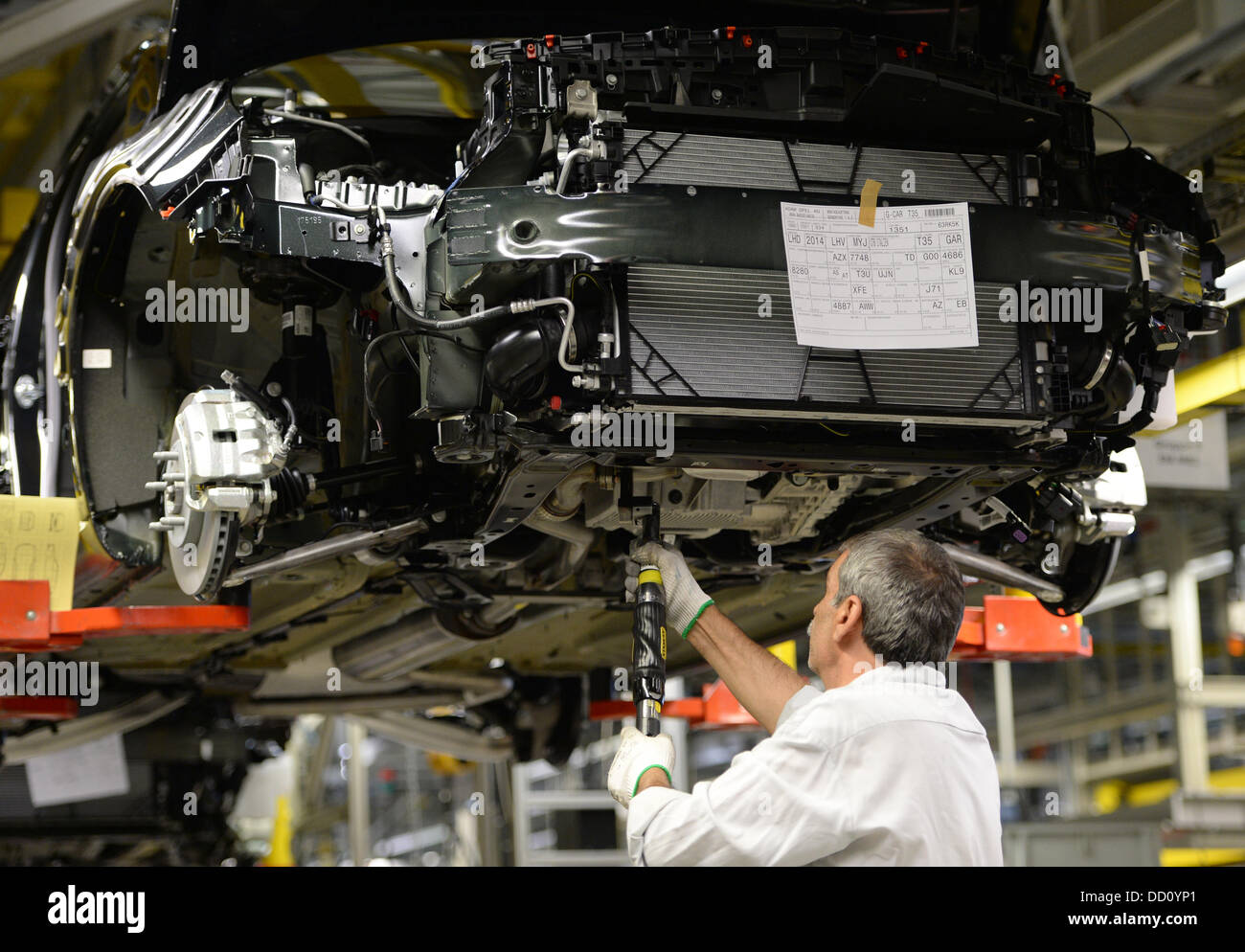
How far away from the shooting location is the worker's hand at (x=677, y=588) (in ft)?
10.7

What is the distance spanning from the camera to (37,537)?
157 inches

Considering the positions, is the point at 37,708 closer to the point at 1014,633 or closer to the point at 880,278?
the point at 1014,633

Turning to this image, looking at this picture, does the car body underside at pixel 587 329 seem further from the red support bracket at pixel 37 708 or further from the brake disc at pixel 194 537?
the red support bracket at pixel 37 708

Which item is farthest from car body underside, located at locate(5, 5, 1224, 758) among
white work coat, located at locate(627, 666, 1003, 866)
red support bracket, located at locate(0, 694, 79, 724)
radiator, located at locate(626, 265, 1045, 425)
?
red support bracket, located at locate(0, 694, 79, 724)

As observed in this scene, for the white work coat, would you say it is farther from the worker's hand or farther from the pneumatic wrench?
the worker's hand

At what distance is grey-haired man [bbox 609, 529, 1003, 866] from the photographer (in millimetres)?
2428

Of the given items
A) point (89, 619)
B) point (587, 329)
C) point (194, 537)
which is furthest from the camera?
point (89, 619)

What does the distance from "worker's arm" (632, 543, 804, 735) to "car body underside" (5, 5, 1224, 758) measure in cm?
22

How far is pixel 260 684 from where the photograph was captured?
6301 mm

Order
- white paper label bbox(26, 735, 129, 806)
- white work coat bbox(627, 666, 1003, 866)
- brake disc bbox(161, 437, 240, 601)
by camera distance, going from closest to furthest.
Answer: white work coat bbox(627, 666, 1003, 866), brake disc bbox(161, 437, 240, 601), white paper label bbox(26, 735, 129, 806)

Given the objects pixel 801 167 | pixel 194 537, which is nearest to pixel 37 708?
pixel 194 537

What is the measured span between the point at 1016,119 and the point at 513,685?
404 centimetres

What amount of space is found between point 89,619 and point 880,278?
224cm
